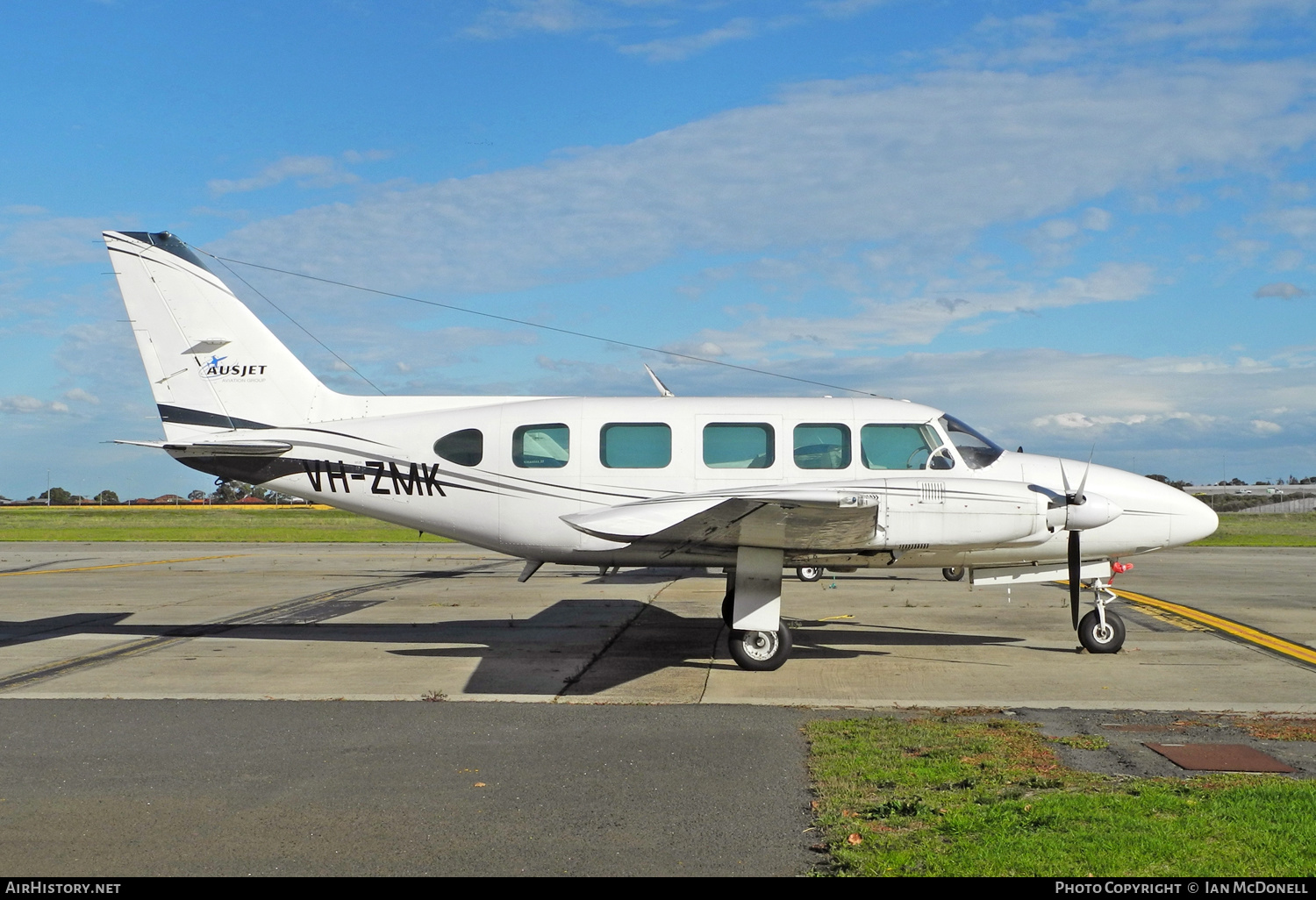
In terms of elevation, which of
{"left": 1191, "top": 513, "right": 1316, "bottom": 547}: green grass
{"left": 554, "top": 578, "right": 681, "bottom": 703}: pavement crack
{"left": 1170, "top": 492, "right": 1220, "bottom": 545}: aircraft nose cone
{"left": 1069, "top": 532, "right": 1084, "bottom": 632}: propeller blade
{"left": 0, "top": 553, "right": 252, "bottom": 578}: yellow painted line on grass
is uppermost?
{"left": 1170, "top": 492, "right": 1220, "bottom": 545}: aircraft nose cone

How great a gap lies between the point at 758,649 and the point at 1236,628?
813cm

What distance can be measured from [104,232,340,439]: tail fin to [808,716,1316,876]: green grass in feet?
28.9

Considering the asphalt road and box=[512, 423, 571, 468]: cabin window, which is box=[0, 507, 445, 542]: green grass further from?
box=[512, 423, 571, 468]: cabin window

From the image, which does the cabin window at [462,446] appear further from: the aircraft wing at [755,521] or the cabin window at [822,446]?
the cabin window at [822,446]

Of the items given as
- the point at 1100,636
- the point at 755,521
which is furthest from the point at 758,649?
the point at 1100,636

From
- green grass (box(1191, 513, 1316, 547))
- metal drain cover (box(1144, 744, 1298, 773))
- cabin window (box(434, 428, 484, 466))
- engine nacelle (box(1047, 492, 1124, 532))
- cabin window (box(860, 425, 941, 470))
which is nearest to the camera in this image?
metal drain cover (box(1144, 744, 1298, 773))

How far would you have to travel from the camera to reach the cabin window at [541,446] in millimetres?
12331

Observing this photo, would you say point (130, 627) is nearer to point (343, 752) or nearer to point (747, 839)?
point (343, 752)

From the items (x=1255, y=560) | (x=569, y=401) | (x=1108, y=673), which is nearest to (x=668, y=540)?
(x=569, y=401)

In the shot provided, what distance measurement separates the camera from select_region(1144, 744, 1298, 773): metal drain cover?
24.0ft

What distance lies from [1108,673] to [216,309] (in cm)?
1214

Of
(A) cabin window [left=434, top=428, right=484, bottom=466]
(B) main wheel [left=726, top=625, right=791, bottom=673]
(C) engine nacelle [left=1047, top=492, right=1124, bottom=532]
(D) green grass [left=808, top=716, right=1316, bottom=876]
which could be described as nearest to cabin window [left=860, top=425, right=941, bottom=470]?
(C) engine nacelle [left=1047, top=492, right=1124, bottom=532]

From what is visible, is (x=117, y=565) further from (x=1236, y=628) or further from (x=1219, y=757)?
(x=1219, y=757)

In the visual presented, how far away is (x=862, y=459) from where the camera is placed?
1200 centimetres
